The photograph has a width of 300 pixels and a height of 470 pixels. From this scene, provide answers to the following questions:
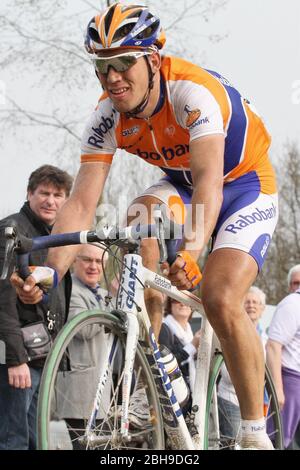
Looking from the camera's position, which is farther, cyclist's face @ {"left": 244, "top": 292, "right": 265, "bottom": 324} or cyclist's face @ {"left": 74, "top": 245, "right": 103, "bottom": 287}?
cyclist's face @ {"left": 244, "top": 292, "right": 265, "bottom": 324}

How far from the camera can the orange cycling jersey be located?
5.44m

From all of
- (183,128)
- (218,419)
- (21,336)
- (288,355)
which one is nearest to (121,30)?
(183,128)

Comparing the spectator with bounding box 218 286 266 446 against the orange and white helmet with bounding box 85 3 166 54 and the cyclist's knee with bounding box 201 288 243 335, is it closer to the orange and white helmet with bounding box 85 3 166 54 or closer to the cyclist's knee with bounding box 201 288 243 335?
the cyclist's knee with bounding box 201 288 243 335

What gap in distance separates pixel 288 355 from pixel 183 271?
13.7 feet

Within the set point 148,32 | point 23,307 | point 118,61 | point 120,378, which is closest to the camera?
point 120,378

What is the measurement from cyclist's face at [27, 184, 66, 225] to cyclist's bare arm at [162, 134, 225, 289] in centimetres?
181

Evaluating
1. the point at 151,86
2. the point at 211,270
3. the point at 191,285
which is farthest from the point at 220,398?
the point at 151,86

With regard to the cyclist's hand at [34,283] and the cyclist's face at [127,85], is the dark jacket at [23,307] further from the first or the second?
the cyclist's face at [127,85]

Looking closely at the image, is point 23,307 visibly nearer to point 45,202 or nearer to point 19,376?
point 19,376

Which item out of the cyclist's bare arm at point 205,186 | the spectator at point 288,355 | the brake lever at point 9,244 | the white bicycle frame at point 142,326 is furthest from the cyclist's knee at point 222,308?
the spectator at point 288,355

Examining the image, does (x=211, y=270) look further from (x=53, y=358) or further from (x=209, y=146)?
(x=53, y=358)

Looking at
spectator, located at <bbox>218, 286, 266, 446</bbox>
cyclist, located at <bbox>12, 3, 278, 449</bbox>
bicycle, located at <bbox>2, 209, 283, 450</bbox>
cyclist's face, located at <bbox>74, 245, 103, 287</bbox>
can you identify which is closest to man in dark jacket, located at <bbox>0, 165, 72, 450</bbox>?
cyclist's face, located at <bbox>74, 245, 103, 287</bbox>

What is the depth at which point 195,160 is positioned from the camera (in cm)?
517
